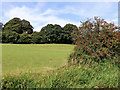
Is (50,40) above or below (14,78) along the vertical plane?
above

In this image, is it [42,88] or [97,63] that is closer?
[42,88]

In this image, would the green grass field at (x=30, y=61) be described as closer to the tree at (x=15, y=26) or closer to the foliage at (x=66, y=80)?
the foliage at (x=66, y=80)

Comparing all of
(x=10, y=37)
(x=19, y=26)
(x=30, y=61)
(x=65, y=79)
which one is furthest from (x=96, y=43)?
(x=19, y=26)

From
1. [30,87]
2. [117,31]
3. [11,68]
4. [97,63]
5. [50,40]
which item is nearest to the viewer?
[30,87]

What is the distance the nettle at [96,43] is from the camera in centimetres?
482

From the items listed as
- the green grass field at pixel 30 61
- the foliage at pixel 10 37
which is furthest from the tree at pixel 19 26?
the green grass field at pixel 30 61

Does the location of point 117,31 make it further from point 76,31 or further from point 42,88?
point 42,88

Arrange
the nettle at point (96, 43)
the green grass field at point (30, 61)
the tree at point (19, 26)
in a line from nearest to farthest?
the green grass field at point (30, 61) < the nettle at point (96, 43) < the tree at point (19, 26)

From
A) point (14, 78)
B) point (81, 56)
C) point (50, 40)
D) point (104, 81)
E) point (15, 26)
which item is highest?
point (15, 26)

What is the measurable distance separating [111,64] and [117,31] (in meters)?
1.65

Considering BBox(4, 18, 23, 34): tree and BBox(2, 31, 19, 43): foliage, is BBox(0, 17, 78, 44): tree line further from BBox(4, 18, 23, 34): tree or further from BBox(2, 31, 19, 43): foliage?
BBox(4, 18, 23, 34): tree

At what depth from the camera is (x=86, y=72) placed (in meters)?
4.34

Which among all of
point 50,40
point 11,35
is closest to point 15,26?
point 11,35

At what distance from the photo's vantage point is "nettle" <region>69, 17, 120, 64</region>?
15.8 ft
